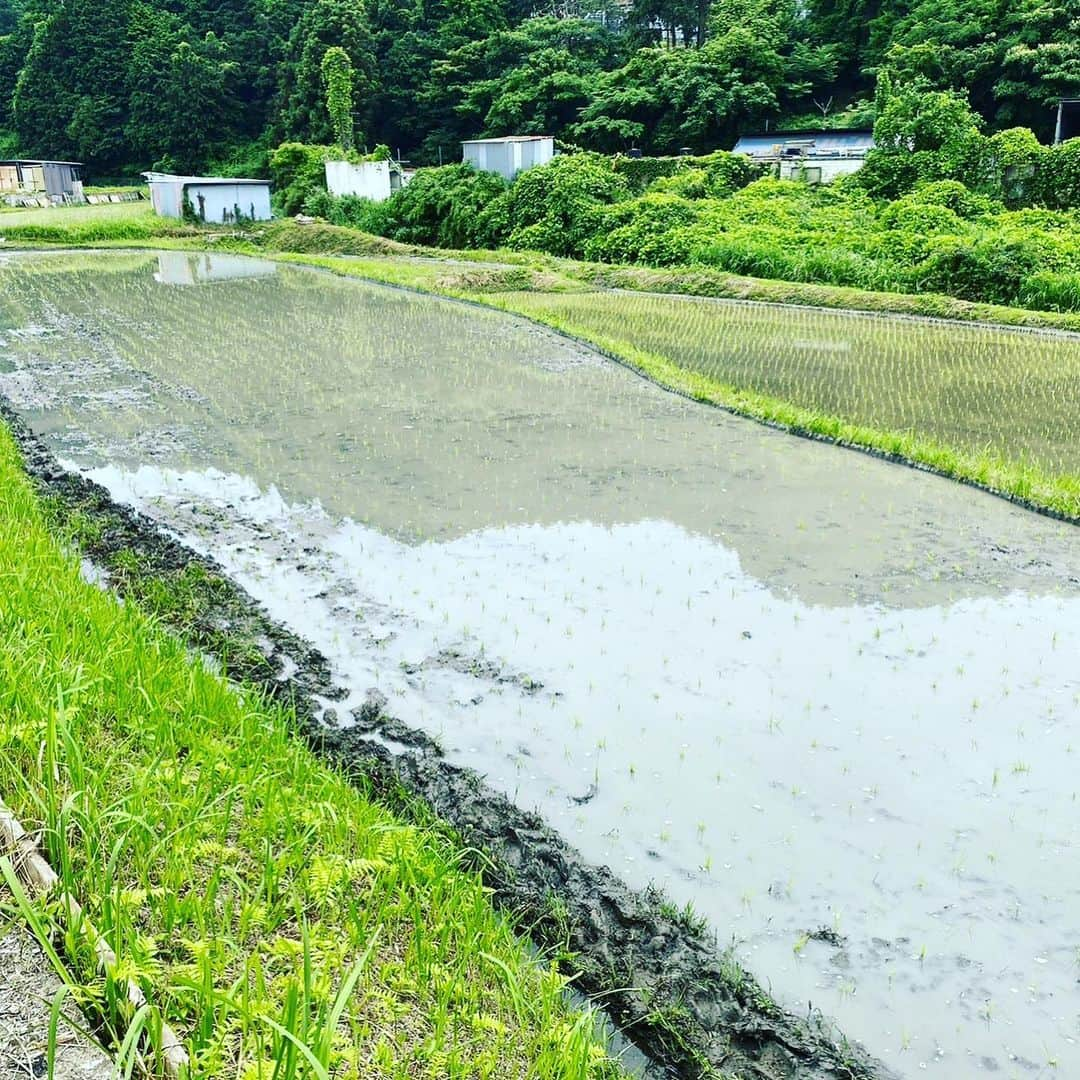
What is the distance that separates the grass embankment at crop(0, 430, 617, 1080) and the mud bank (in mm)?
180

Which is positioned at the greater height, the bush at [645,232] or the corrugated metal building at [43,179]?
the corrugated metal building at [43,179]

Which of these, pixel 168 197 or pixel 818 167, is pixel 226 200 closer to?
pixel 168 197

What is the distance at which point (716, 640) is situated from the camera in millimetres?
4562

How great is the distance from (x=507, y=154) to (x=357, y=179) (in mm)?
5228

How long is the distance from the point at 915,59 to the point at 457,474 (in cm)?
2180

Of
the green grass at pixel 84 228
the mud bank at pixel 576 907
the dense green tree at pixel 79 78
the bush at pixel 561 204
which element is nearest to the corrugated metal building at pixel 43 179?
the dense green tree at pixel 79 78

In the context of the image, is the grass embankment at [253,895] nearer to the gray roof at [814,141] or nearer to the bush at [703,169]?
the bush at [703,169]

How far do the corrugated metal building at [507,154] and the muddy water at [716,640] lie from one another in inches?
627

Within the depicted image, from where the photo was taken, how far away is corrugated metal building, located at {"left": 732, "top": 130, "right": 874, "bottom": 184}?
22.9 meters

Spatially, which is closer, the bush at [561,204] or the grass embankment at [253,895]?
the grass embankment at [253,895]

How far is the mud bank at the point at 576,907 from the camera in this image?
2494 millimetres

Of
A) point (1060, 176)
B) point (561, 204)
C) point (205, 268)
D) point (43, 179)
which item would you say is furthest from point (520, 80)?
point (1060, 176)

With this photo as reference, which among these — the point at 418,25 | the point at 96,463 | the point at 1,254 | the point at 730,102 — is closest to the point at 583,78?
the point at 730,102

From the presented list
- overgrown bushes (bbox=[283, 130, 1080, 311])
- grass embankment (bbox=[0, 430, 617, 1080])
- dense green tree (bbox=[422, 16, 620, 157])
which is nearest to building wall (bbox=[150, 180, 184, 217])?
overgrown bushes (bbox=[283, 130, 1080, 311])
